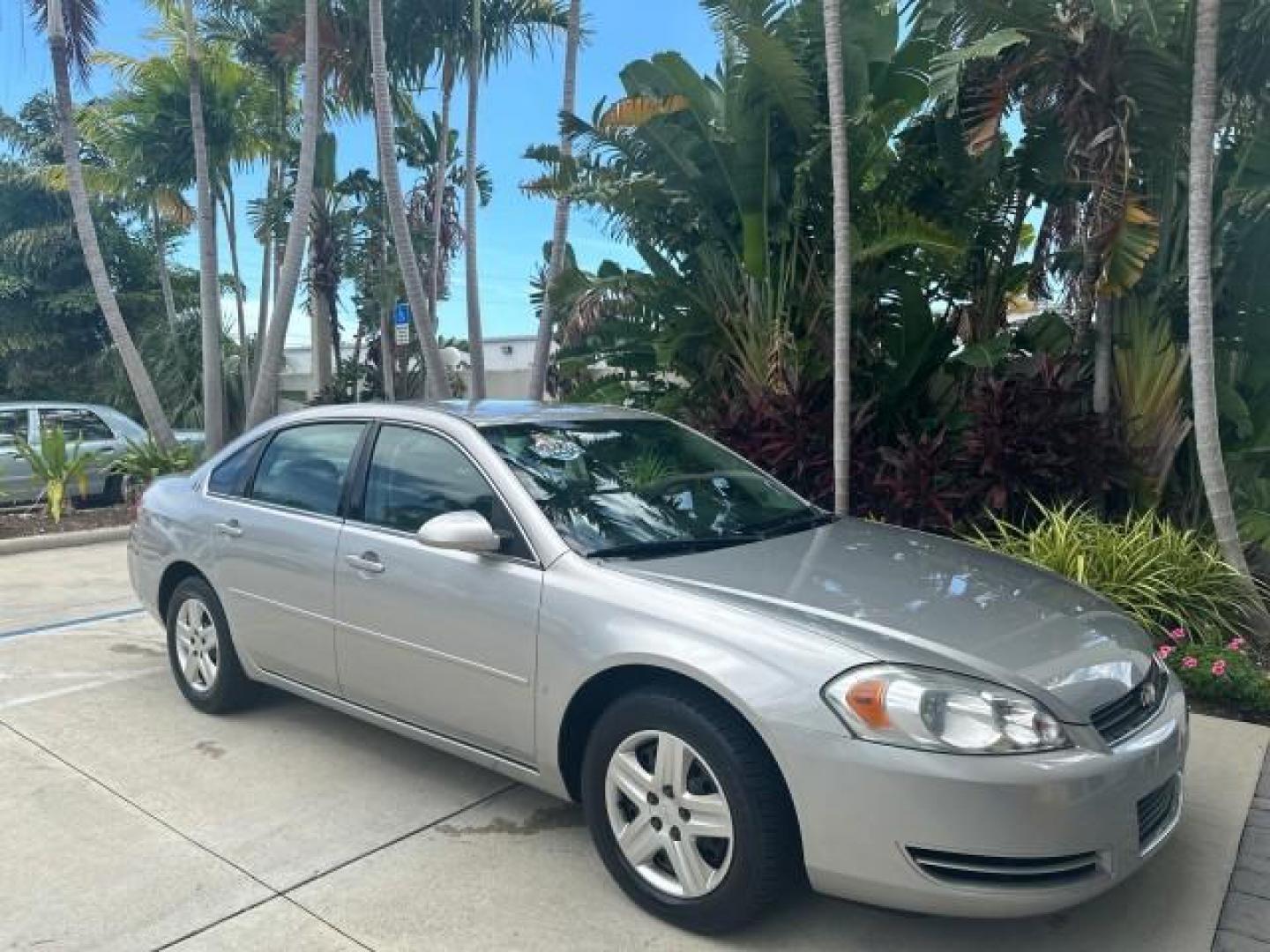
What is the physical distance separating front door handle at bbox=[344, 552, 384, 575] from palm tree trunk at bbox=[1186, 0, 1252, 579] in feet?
14.6

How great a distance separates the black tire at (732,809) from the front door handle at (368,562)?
4.09 feet

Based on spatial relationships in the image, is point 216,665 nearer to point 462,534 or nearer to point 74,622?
point 462,534

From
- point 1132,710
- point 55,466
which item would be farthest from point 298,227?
point 1132,710

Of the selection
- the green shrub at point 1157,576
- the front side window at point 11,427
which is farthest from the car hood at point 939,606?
the front side window at point 11,427

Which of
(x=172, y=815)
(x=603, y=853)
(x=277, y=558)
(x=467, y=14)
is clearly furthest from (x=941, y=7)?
(x=467, y=14)

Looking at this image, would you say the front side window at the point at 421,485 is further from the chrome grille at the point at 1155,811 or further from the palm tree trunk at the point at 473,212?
the palm tree trunk at the point at 473,212

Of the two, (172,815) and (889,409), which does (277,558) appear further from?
(889,409)

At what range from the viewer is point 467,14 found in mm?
13156

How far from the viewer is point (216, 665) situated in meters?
4.74

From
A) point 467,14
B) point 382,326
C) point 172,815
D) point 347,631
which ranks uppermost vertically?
point 467,14

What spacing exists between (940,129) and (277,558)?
5.99 metres

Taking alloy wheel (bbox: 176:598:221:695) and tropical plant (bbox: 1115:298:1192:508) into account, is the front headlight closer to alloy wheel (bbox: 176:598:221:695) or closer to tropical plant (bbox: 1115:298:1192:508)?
alloy wheel (bbox: 176:598:221:695)

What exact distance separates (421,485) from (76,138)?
11.3m

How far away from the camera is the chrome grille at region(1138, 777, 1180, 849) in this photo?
277 cm
